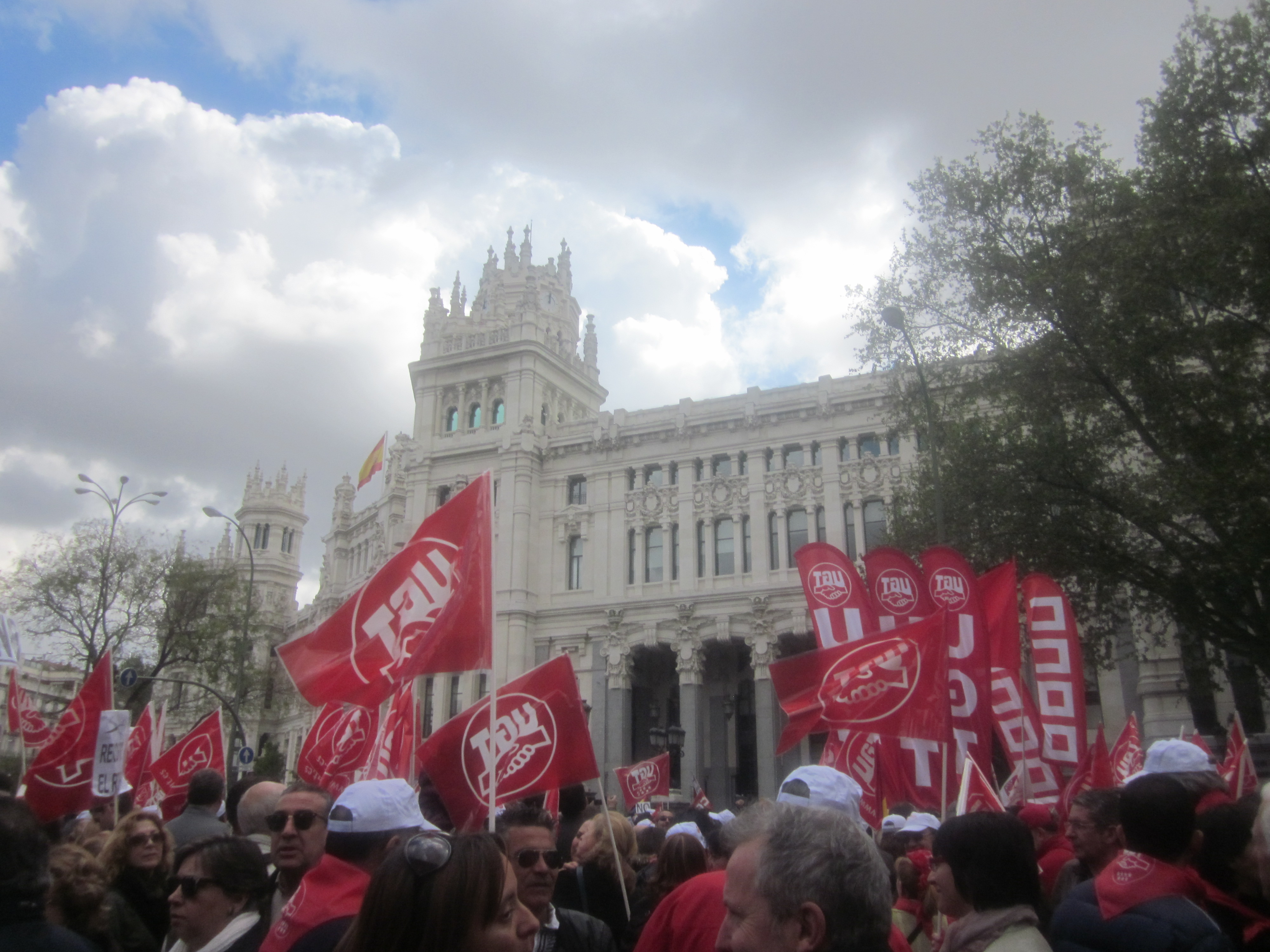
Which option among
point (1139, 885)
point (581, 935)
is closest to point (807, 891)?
point (1139, 885)

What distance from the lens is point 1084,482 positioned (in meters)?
20.0

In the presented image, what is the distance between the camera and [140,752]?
532 inches

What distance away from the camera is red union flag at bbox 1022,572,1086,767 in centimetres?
1002

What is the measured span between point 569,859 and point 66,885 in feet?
13.1

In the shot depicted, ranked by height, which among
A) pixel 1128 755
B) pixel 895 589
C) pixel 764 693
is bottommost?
pixel 1128 755

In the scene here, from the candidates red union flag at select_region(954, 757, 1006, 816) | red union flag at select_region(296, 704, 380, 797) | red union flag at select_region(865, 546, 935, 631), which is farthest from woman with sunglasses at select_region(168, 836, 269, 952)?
red union flag at select_region(865, 546, 935, 631)

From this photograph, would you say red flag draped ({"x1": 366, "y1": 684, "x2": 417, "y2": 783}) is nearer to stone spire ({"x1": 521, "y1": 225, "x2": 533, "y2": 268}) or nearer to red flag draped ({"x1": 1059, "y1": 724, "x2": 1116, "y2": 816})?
red flag draped ({"x1": 1059, "y1": 724, "x2": 1116, "y2": 816})

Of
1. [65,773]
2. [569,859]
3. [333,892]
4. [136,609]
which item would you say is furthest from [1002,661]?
[136,609]

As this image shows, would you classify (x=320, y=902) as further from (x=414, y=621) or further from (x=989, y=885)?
(x=414, y=621)

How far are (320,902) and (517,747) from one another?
119 inches

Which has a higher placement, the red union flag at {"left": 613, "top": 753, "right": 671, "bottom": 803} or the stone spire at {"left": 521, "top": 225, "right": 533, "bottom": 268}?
the stone spire at {"left": 521, "top": 225, "right": 533, "bottom": 268}

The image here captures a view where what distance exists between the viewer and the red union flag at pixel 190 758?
11.0 m

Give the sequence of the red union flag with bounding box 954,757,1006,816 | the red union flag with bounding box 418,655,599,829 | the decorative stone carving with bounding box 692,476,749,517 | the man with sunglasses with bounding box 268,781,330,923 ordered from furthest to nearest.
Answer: the decorative stone carving with bounding box 692,476,749,517 → the red union flag with bounding box 954,757,1006,816 → the red union flag with bounding box 418,655,599,829 → the man with sunglasses with bounding box 268,781,330,923

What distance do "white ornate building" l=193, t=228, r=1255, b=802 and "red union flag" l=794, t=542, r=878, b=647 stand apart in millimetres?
23769
